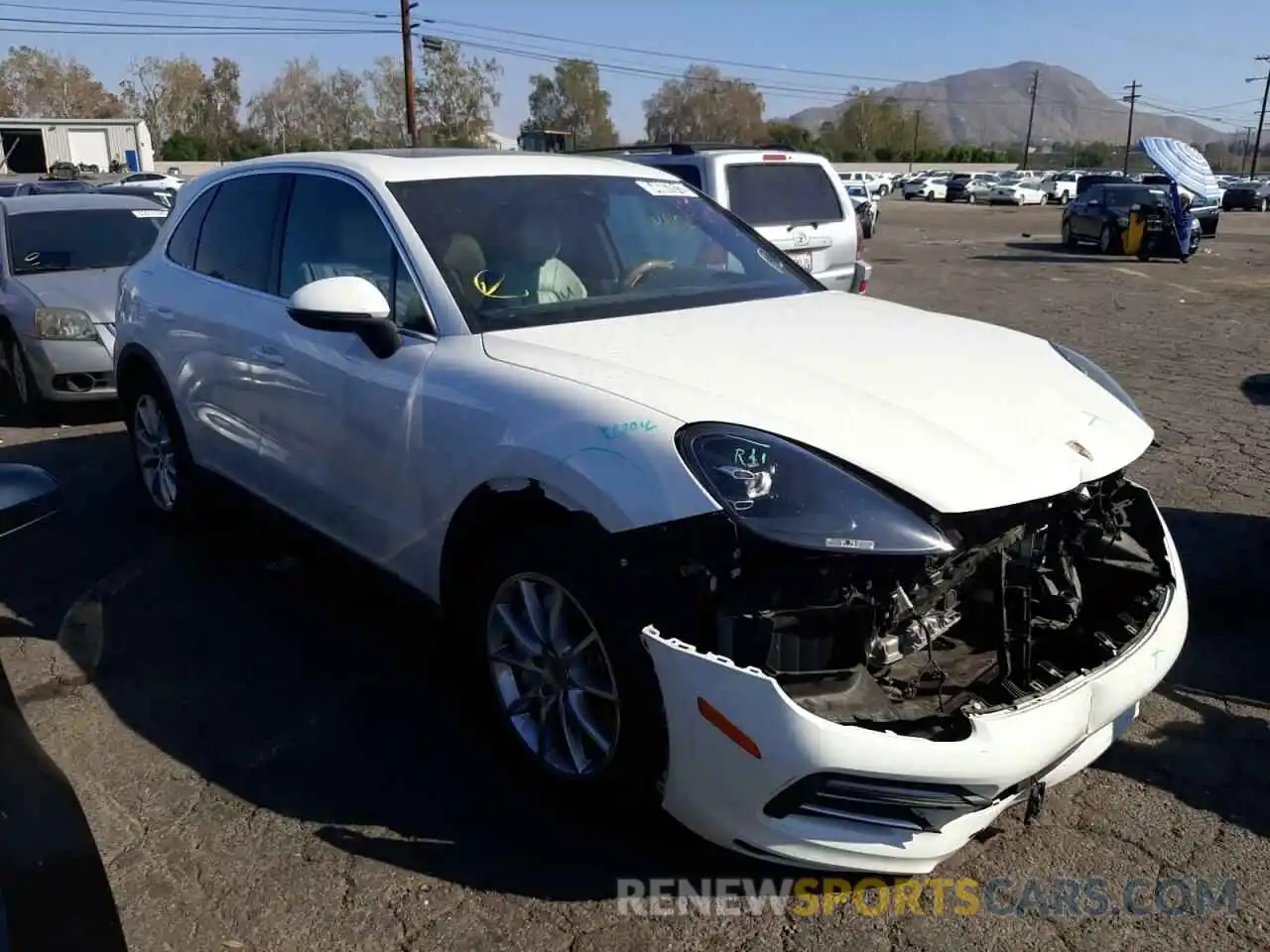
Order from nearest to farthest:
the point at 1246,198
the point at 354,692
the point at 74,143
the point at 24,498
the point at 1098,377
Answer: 1. the point at 24,498
2. the point at 1098,377
3. the point at 354,692
4. the point at 74,143
5. the point at 1246,198

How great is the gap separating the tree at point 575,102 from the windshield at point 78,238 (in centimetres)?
10119

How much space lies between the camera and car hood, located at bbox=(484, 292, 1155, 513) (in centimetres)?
250

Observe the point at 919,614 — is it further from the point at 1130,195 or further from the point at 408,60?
the point at 408,60

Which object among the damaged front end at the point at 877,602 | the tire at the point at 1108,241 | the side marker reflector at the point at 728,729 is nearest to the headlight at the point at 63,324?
the damaged front end at the point at 877,602

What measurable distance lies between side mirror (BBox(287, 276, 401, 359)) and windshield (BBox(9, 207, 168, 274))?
5.89 metres

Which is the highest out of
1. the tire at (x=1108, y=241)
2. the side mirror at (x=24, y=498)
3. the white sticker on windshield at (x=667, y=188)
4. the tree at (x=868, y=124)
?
the tree at (x=868, y=124)

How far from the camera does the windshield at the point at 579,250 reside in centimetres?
341

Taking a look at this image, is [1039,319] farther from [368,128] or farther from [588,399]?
[368,128]

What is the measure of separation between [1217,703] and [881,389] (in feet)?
5.94

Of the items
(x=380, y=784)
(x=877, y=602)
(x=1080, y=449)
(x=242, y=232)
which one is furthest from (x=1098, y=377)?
(x=242, y=232)

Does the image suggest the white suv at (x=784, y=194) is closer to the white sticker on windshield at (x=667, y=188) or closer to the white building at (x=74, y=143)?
the white sticker on windshield at (x=667, y=188)

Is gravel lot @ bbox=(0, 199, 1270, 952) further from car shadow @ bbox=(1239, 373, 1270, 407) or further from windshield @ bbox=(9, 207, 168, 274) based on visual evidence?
windshield @ bbox=(9, 207, 168, 274)

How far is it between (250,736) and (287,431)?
3.69ft

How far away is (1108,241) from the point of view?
74.8ft
